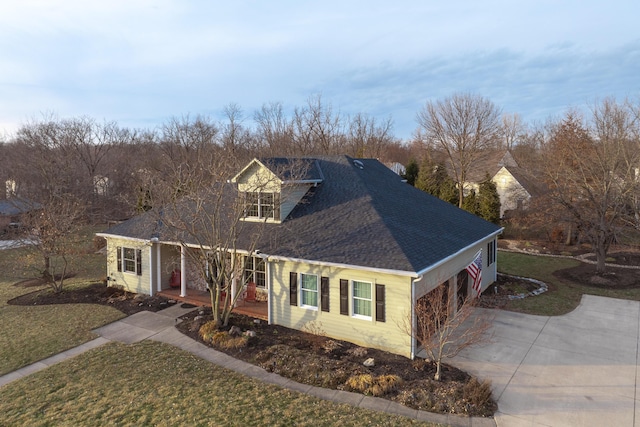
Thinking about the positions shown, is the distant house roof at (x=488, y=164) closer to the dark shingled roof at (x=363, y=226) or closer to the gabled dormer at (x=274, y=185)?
the dark shingled roof at (x=363, y=226)

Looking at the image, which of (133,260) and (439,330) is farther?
(133,260)

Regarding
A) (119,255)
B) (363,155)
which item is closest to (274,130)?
(363,155)

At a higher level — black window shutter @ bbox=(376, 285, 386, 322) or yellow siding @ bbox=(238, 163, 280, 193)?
yellow siding @ bbox=(238, 163, 280, 193)

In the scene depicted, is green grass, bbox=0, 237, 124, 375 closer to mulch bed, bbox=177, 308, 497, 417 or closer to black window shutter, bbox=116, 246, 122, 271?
black window shutter, bbox=116, 246, 122, 271

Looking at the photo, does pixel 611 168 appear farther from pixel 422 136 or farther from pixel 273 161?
pixel 422 136

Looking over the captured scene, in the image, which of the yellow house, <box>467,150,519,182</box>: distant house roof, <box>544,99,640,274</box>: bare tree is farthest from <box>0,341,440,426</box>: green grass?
<box>467,150,519,182</box>: distant house roof

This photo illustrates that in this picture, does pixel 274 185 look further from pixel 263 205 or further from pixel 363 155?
pixel 363 155
